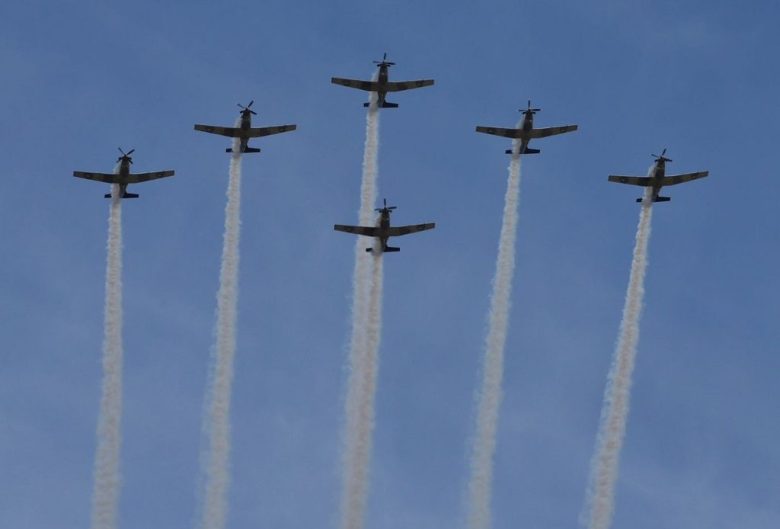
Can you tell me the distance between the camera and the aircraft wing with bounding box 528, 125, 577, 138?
12019 cm

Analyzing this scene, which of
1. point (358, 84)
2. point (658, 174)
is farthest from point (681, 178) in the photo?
point (358, 84)

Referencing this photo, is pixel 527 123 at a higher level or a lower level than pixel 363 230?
higher

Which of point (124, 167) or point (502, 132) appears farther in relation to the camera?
point (502, 132)

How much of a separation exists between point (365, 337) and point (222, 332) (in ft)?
28.4

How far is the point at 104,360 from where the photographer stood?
109m

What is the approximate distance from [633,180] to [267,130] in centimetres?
2409

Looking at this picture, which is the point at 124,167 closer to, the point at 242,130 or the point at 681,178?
the point at 242,130

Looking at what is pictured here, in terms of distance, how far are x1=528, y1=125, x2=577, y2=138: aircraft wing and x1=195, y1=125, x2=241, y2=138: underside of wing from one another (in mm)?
18984

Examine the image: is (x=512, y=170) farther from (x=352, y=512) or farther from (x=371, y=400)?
(x=352, y=512)

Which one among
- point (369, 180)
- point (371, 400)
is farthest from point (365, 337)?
point (369, 180)

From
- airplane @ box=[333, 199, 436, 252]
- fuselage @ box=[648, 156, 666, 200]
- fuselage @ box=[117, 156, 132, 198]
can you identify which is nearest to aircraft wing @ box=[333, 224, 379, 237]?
airplane @ box=[333, 199, 436, 252]

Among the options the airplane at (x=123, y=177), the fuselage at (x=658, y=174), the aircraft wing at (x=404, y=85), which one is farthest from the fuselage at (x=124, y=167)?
the fuselage at (x=658, y=174)

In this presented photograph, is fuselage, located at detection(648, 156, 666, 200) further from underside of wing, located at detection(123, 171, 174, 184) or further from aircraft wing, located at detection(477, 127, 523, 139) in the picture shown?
underside of wing, located at detection(123, 171, 174, 184)

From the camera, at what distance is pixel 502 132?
397 feet
